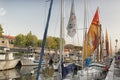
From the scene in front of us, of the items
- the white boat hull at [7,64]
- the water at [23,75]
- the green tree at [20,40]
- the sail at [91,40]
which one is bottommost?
the water at [23,75]

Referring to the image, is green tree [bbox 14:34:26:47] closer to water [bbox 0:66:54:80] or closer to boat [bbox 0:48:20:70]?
boat [bbox 0:48:20:70]

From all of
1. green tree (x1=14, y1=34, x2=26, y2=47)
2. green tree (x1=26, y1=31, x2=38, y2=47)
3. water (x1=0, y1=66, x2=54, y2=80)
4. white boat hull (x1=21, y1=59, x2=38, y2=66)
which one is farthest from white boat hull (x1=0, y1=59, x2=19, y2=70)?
green tree (x1=14, y1=34, x2=26, y2=47)

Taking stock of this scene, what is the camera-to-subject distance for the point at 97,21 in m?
22.2

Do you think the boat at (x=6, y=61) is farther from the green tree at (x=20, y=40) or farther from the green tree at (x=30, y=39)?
the green tree at (x=20, y=40)

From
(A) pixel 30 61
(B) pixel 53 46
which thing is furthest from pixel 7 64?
(B) pixel 53 46

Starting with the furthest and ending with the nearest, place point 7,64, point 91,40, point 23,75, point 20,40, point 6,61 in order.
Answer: point 20,40, point 7,64, point 6,61, point 23,75, point 91,40

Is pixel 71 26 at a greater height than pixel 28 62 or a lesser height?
greater

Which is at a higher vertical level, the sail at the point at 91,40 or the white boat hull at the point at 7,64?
the sail at the point at 91,40

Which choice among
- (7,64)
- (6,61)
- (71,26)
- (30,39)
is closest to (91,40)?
(71,26)

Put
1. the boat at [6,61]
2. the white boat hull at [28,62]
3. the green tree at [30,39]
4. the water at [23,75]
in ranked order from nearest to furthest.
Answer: the water at [23,75] < the boat at [6,61] < the white boat hull at [28,62] < the green tree at [30,39]

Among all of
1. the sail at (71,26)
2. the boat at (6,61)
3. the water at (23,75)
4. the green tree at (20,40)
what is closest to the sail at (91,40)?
the sail at (71,26)

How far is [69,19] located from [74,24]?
0.52m

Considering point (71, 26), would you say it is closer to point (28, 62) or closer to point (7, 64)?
point (7, 64)

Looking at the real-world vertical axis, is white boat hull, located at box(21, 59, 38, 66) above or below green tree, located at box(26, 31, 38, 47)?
below
